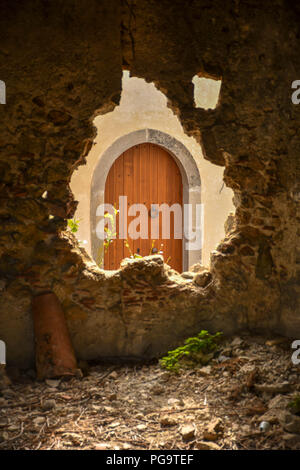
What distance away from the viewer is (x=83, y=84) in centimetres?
312

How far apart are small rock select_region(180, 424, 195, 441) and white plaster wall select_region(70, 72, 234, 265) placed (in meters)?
3.43

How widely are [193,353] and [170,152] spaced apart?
349 centimetres

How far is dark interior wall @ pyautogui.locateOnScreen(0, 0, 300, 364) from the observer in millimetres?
3064

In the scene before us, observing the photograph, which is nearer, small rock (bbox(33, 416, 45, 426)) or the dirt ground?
the dirt ground

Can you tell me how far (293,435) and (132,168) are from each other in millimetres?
4404

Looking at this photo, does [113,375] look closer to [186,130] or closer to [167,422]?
[167,422]

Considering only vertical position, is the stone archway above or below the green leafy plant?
above

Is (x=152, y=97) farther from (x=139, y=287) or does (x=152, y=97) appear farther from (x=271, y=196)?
(x=139, y=287)

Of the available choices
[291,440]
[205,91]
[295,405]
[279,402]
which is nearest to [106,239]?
[205,91]

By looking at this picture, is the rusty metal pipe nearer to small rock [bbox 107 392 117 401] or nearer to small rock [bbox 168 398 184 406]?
small rock [bbox 107 392 117 401]

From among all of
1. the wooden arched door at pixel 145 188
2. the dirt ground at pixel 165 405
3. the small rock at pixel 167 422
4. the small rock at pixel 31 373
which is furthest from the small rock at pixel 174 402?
the wooden arched door at pixel 145 188

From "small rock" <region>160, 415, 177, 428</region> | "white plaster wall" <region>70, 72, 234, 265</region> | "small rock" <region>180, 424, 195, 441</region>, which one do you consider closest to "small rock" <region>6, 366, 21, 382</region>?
"small rock" <region>160, 415, 177, 428</region>
